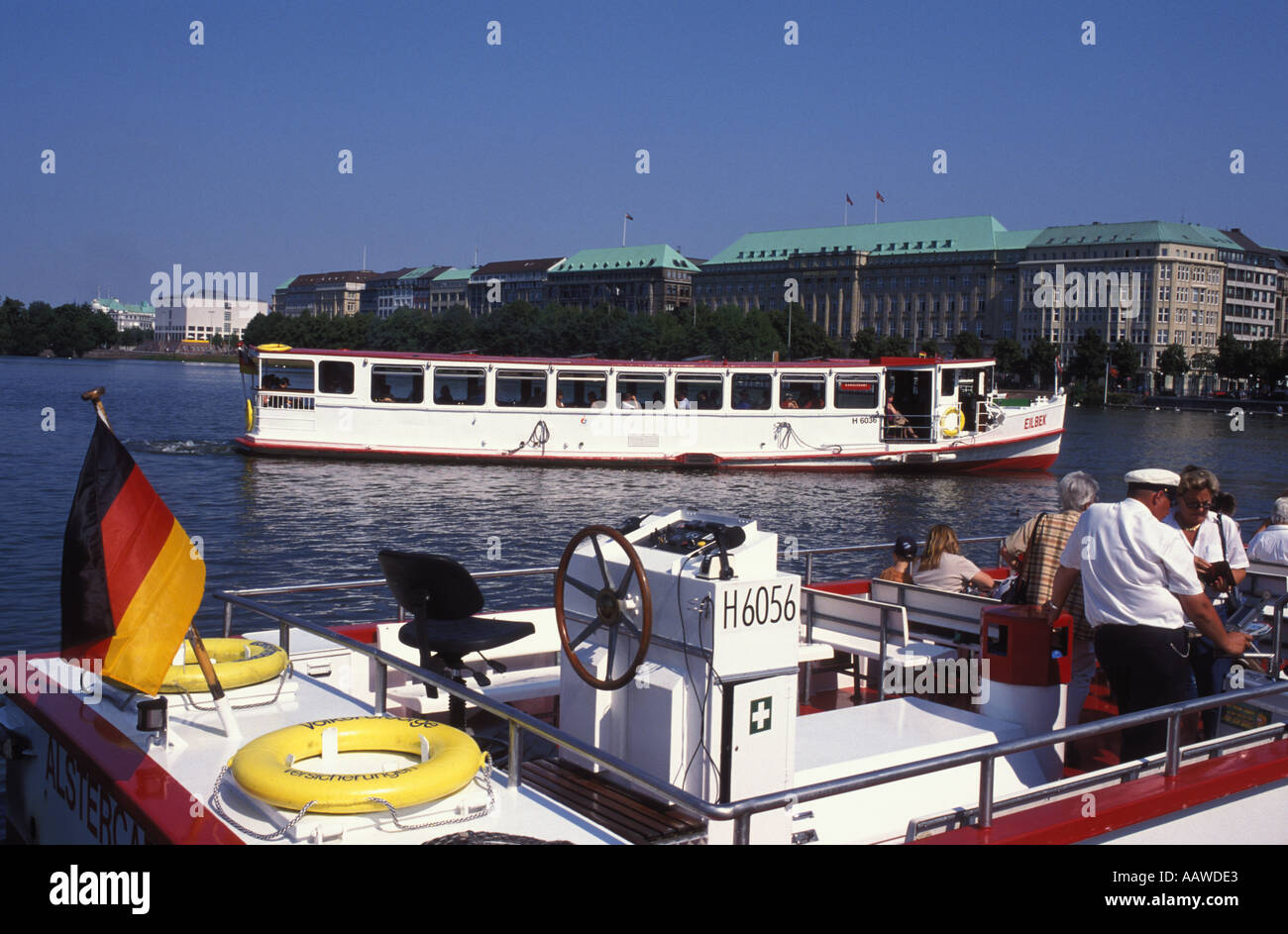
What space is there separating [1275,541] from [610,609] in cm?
684

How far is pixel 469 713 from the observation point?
7453 mm

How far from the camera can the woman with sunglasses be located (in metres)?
6.93

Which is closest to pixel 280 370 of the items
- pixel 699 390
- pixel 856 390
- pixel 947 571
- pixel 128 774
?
pixel 699 390

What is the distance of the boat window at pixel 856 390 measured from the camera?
3816 centimetres

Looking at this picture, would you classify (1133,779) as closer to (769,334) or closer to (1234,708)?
(1234,708)

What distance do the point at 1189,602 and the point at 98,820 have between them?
512 centimetres

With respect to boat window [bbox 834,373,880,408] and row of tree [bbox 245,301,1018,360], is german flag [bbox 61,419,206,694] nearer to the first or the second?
boat window [bbox 834,373,880,408]

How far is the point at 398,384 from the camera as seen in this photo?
121ft

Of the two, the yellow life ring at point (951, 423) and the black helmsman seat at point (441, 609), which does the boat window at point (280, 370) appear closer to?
the yellow life ring at point (951, 423)

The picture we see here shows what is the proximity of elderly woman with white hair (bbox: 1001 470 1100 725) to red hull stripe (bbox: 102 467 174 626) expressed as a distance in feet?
16.4

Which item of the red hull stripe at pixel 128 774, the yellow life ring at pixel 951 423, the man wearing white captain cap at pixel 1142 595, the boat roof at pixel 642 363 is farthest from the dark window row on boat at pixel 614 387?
the man wearing white captain cap at pixel 1142 595

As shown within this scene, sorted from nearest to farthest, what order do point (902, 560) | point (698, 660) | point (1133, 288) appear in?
point (698, 660)
point (902, 560)
point (1133, 288)

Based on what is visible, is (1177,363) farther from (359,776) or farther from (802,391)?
(359,776)

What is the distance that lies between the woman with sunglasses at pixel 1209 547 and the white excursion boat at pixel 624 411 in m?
28.9
